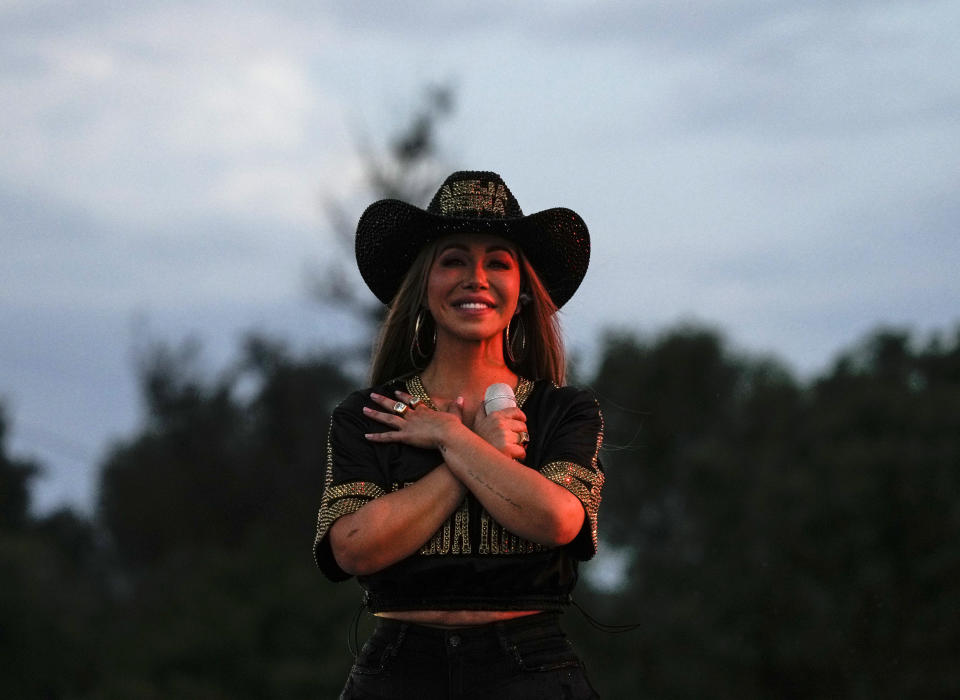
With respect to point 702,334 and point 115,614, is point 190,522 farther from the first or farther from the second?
point 702,334

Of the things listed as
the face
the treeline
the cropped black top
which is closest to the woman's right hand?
the cropped black top

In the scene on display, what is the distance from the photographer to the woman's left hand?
4.70 metres

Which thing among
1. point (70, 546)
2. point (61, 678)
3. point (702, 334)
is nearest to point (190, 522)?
point (70, 546)

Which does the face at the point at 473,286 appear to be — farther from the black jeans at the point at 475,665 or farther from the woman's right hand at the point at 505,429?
the black jeans at the point at 475,665

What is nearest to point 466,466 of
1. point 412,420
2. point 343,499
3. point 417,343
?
point 412,420

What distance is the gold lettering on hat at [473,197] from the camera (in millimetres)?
5098

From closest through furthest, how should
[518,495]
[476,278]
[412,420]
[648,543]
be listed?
[518,495] < [412,420] < [476,278] < [648,543]

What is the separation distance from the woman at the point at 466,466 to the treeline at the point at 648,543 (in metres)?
18.2

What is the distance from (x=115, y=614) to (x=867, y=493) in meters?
16.8

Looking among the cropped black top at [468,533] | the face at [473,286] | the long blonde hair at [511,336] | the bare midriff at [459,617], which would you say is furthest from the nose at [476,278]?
the bare midriff at [459,617]

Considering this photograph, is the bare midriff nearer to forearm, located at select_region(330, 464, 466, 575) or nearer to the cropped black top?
the cropped black top

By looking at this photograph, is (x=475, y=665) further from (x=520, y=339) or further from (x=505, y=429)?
(x=520, y=339)

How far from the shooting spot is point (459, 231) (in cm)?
507

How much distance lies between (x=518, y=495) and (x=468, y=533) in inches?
11.8
